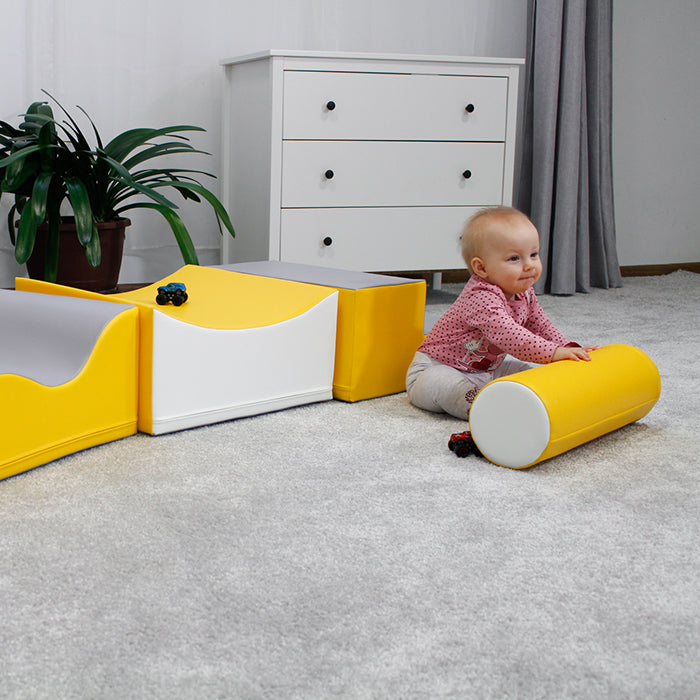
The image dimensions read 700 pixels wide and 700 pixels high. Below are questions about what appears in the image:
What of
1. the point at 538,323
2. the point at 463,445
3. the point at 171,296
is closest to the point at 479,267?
the point at 538,323

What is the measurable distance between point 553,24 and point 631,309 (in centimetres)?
110

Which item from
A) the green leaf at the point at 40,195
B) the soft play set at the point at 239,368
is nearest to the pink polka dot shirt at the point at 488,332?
the soft play set at the point at 239,368

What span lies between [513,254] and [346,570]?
2.67 feet

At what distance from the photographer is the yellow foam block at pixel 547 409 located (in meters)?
1.25

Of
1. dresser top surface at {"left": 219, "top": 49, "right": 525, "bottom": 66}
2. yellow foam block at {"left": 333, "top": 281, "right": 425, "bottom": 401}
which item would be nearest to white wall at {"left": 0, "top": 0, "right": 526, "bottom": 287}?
dresser top surface at {"left": 219, "top": 49, "right": 525, "bottom": 66}

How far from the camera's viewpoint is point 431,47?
319 centimetres

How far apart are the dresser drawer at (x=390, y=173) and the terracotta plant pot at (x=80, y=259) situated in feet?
1.64

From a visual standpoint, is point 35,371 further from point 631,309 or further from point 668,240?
point 668,240

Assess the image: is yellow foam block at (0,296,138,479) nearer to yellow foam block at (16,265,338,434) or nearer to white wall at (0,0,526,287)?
yellow foam block at (16,265,338,434)

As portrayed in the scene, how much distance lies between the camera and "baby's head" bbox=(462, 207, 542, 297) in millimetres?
1567

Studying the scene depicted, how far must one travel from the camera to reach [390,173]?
2578 mm

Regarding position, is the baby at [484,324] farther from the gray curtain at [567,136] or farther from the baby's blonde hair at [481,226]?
the gray curtain at [567,136]

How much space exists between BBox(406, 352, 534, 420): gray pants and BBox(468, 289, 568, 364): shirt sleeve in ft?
0.32

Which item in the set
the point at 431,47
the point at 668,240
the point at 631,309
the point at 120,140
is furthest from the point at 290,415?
the point at 668,240
